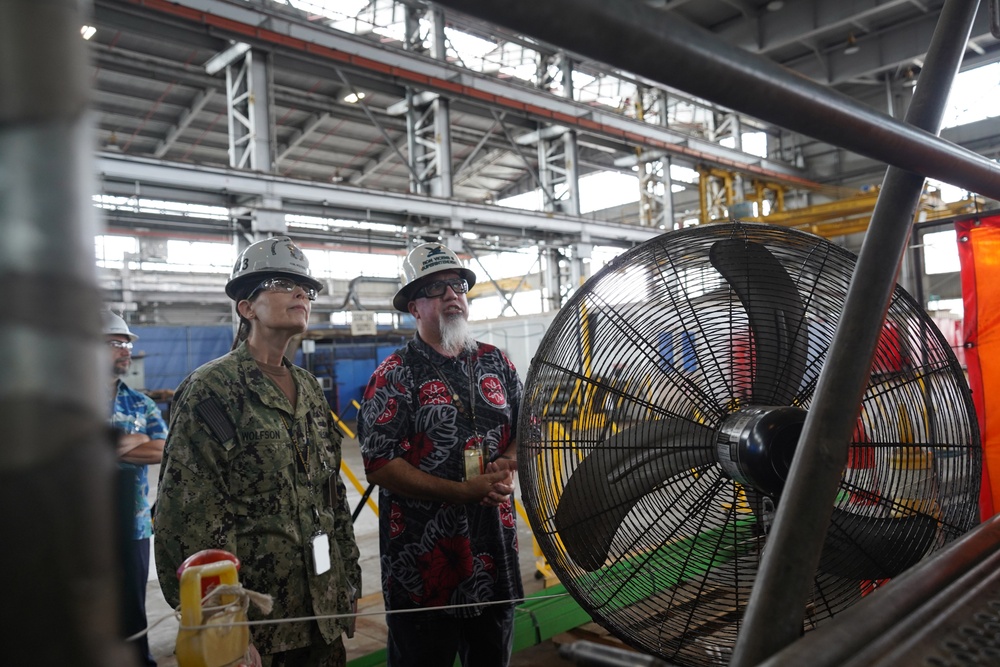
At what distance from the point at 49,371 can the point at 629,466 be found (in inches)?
53.3

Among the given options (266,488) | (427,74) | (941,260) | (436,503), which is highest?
(427,74)

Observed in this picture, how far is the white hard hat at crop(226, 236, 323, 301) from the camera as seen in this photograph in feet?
7.63

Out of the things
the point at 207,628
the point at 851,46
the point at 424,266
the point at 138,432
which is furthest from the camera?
Result: the point at 851,46

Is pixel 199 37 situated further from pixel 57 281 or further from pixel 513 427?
pixel 57 281

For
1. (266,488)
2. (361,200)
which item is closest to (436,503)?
(266,488)

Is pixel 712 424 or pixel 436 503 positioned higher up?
pixel 712 424

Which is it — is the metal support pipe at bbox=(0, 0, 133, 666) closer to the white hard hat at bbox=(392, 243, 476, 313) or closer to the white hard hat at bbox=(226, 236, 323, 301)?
the white hard hat at bbox=(226, 236, 323, 301)

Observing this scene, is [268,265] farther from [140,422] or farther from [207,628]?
[140,422]

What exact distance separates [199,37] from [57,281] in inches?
314

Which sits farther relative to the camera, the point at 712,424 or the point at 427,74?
the point at 427,74

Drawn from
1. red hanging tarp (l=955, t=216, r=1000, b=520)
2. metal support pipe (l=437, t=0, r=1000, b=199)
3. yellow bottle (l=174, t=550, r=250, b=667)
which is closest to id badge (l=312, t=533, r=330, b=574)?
yellow bottle (l=174, t=550, r=250, b=667)

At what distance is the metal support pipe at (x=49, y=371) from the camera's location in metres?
0.26

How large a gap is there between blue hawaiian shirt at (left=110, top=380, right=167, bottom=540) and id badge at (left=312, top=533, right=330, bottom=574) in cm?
165

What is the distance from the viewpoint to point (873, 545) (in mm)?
1480
